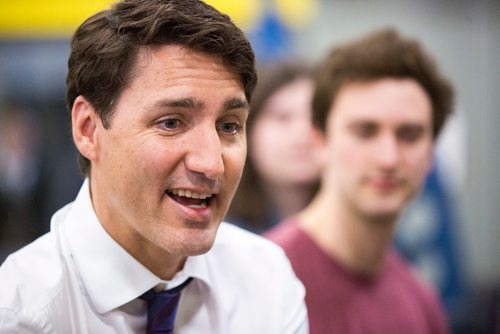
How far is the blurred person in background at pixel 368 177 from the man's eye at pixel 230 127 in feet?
3.17

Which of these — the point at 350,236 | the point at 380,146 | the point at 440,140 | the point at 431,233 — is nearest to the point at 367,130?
the point at 380,146

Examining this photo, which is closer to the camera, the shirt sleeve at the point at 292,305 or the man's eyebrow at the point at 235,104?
the man's eyebrow at the point at 235,104

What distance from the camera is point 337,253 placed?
8.41 ft

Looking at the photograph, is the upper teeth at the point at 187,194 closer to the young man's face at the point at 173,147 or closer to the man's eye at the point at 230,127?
the young man's face at the point at 173,147

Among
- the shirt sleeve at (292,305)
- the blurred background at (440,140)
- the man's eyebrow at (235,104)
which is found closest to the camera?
the man's eyebrow at (235,104)

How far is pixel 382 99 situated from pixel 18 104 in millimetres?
3727

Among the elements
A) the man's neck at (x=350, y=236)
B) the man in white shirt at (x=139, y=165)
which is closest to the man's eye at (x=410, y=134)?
the man's neck at (x=350, y=236)

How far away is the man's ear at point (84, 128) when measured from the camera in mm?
1548

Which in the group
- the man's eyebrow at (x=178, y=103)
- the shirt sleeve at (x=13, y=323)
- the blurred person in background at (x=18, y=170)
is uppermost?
the man's eyebrow at (x=178, y=103)

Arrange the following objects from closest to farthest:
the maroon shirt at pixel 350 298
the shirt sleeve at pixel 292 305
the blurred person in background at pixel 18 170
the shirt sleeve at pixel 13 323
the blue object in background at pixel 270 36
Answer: the shirt sleeve at pixel 13 323 → the shirt sleeve at pixel 292 305 → the maroon shirt at pixel 350 298 → the blurred person in background at pixel 18 170 → the blue object in background at pixel 270 36

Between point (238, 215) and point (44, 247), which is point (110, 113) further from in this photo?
point (238, 215)

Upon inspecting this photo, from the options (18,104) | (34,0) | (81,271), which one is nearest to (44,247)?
(81,271)

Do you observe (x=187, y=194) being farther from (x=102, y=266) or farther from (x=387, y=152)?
(x=387, y=152)

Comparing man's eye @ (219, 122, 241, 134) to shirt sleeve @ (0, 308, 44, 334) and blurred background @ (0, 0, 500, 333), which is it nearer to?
shirt sleeve @ (0, 308, 44, 334)
